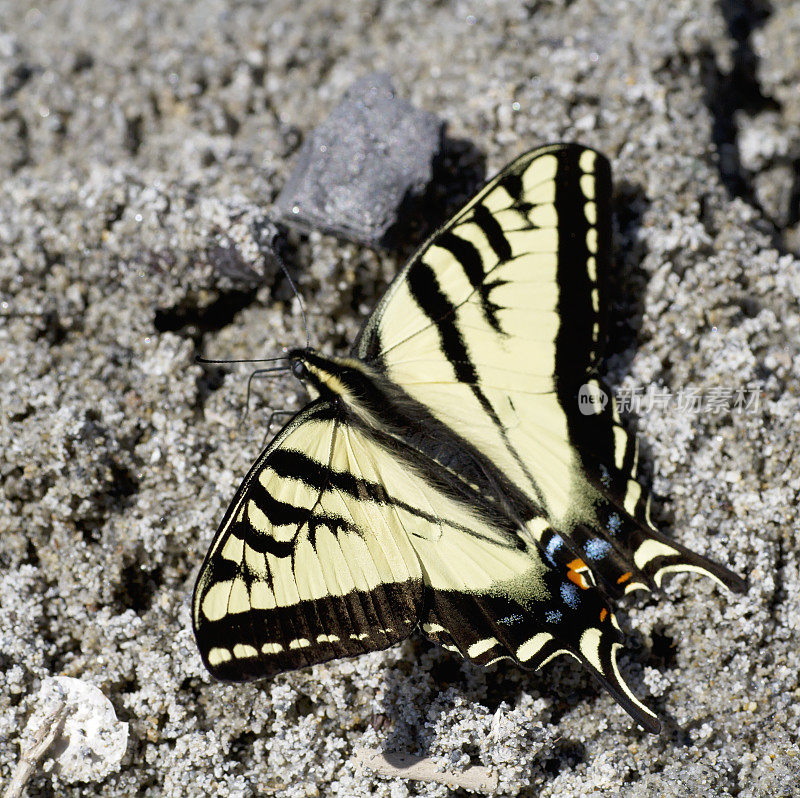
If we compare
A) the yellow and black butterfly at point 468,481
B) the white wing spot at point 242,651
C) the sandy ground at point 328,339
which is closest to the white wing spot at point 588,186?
the yellow and black butterfly at point 468,481

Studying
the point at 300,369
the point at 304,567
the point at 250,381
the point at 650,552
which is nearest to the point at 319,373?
the point at 300,369

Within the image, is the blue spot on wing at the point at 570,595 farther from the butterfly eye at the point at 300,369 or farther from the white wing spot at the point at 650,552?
the butterfly eye at the point at 300,369

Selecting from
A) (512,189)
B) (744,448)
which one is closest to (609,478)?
(744,448)

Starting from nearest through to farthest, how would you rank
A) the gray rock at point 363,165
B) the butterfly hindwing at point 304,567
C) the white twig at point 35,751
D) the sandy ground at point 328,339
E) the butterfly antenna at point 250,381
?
1. the butterfly hindwing at point 304,567
2. the white twig at point 35,751
3. the sandy ground at point 328,339
4. the butterfly antenna at point 250,381
5. the gray rock at point 363,165

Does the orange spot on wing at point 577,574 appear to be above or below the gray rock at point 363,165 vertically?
below

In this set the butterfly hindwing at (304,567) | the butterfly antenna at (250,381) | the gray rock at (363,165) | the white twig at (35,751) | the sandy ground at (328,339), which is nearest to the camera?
the butterfly hindwing at (304,567)

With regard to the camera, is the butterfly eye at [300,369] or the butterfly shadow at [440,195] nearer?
the butterfly eye at [300,369]

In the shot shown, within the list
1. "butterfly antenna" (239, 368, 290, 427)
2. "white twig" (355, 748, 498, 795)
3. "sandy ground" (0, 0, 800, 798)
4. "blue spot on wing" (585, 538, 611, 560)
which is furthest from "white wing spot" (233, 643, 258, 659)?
"blue spot on wing" (585, 538, 611, 560)

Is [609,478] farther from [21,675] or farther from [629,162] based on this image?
[21,675]
